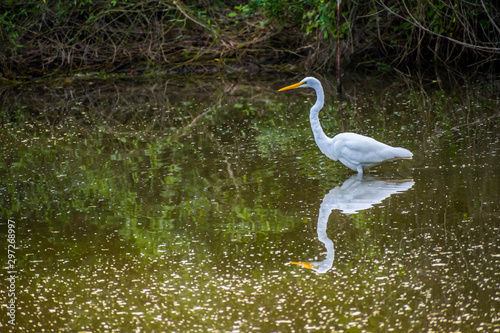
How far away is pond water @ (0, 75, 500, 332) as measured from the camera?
3.06m

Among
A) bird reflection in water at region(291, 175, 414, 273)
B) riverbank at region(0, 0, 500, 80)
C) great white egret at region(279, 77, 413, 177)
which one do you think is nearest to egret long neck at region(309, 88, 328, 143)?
great white egret at region(279, 77, 413, 177)

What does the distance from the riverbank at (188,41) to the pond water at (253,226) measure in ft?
11.9

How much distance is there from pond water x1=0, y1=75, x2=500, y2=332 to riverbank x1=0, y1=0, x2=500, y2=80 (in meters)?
3.62

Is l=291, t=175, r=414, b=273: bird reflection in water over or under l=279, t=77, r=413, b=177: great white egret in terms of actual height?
under

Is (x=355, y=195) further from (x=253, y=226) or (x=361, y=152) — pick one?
(x=253, y=226)

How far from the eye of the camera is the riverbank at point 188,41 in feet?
36.3

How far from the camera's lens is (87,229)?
4.25 meters

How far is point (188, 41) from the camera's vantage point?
497 inches

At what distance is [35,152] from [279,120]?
2767 mm

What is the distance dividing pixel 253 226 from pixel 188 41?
9074 mm

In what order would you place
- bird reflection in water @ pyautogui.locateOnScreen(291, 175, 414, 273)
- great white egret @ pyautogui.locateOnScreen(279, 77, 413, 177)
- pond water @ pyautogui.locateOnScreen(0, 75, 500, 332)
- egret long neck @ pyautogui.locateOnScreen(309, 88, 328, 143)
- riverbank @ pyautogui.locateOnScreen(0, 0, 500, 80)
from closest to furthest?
pond water @ pyautogui.locateOnScreen(0, 75, 500, 332) → bird reflection in water @ pyautogui.locateOnScreen(291, 175, 414, 273) → great white egret @ pyautogui.locateOnScreen(279, 77, 413, 177) → egret long neck @ pyautogui.locateOnScreen(309, 88, 328, 143) → riverbank @ pyautogui.locateOnScreen(0, 0, 500, 80)

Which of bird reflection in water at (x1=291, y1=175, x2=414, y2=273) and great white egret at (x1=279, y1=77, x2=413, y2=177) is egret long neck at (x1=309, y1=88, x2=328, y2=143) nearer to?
great white egret at (x1=279, y1=77, x2=413, y2=177)

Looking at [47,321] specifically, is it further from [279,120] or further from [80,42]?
[80,42]

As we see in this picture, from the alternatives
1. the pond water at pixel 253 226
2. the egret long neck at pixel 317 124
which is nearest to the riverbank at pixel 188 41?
the pond water at pixel 253 226
